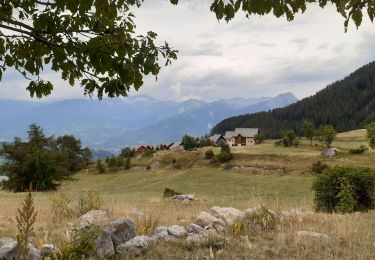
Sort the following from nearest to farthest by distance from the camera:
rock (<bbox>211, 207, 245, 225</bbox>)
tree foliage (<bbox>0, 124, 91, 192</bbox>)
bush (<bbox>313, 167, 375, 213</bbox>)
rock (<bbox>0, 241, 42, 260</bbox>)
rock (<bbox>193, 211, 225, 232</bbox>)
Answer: rock (<bbox>0, 241, 42, 260</bbox>)
rock (<bbox>193, 211, 225, 232</bbox>)
rock (<bbox>211, 207, 245, 225</bbox>)
bush (<bbox>313, 167, 375, 213</bbox>)
tree foliage (<bbox>0, 124, 91, 192</bbox>)

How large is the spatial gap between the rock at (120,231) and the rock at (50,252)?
100 cm

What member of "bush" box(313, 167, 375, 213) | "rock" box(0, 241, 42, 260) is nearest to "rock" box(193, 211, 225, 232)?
"rock" box(0, 241, 42, 260)

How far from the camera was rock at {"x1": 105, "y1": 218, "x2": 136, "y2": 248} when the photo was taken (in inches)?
315

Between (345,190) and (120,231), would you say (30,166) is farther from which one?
(120,231)

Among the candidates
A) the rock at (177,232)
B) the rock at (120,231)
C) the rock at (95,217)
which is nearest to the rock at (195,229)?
the rock at (177,232)

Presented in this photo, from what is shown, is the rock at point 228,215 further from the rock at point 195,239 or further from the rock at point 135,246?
the rock at point 135,246

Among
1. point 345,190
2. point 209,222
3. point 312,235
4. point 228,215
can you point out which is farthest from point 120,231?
point 345,190

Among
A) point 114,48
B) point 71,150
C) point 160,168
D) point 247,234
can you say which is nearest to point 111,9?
point 114,48

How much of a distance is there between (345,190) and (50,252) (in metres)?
11.4

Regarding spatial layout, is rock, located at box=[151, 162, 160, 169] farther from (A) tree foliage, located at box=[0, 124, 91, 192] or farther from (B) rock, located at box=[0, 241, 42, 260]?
(B) rock, located at box=[0, 241, 42, 260]

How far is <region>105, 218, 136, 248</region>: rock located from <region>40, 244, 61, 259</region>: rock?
997 mm

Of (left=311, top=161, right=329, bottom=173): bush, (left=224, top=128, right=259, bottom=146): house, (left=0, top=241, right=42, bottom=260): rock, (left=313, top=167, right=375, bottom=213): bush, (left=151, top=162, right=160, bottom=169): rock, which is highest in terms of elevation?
(left=224, top=128, right=259, bottom=146): house

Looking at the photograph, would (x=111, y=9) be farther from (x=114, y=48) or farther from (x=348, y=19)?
(x=348, y=19)

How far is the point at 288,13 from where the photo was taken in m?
4.68
